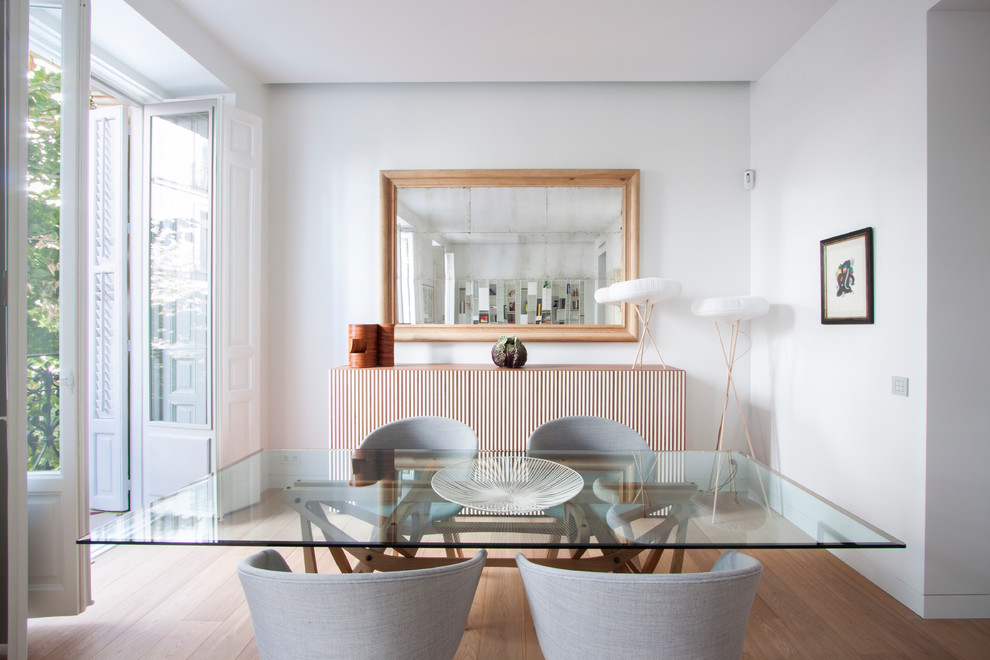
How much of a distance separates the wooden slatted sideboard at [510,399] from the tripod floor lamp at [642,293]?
1.04ft

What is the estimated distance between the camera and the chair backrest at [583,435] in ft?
7.83

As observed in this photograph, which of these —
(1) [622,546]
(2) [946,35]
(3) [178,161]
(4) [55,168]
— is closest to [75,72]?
(4) [55,168]

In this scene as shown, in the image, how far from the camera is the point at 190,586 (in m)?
2.33

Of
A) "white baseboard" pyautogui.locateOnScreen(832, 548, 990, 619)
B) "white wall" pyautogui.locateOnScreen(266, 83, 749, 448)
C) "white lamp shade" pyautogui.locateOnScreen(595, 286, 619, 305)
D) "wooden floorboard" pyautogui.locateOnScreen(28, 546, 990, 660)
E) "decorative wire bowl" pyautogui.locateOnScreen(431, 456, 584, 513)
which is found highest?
"white wall" pyautogui.locateOnScreen(266, 83, 749, 448)

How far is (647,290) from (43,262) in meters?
3.01

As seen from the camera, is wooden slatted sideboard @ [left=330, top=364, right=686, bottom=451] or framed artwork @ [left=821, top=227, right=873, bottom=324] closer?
framed artwork @ [left=821, top=227, right=873, bottom=324]

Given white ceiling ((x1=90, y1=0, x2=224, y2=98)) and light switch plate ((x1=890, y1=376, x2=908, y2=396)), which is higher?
white ceiling ((x1=90, y1=0, x2=224, y2=98))

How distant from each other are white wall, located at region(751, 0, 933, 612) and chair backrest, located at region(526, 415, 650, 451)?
1.16 meters

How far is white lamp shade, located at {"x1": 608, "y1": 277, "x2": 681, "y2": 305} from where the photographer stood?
3.01 m

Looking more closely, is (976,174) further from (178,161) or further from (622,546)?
(178,161)

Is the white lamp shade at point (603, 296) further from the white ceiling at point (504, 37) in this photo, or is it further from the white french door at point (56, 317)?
the white french door at point (56, 317)

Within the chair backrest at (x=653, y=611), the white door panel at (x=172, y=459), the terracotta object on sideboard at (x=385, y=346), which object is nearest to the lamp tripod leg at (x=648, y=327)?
the terracotta object on sideboard at (x=385, y=346)

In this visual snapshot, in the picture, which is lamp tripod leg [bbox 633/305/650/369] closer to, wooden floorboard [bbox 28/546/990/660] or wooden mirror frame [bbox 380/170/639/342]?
wooden mirror frame [bbox 380/170/639/342]

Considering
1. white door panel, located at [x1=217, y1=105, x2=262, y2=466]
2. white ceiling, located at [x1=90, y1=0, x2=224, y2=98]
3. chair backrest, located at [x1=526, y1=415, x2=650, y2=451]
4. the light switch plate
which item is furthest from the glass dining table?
white ceiling, located at [x1=90, y1=0, x2=224, y2=98]
